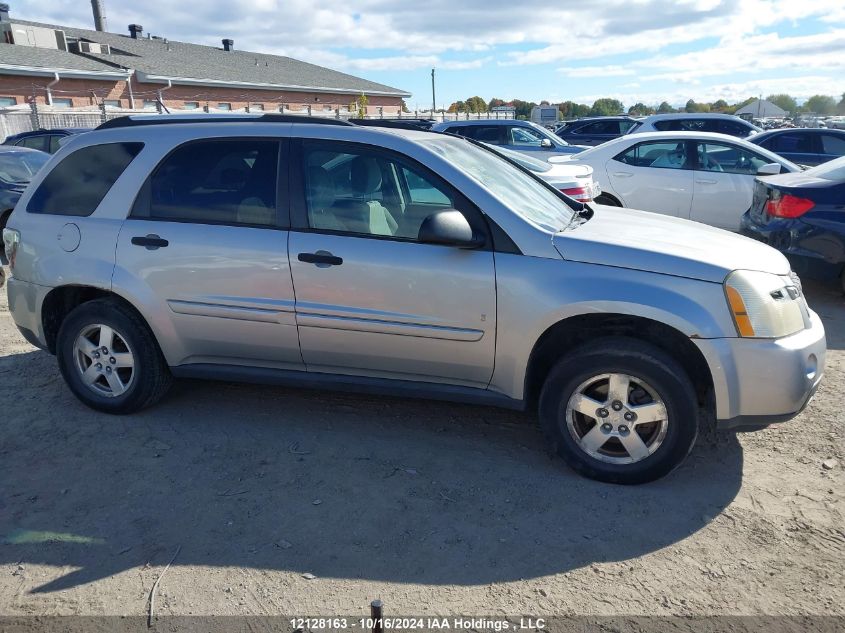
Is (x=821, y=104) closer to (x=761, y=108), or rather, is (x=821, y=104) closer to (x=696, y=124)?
(x=761, y=108)

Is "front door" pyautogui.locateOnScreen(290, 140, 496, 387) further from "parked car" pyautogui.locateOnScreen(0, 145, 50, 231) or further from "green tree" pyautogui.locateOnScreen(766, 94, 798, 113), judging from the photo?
"green tree" pyautogui.locateOnScreen(766, 94, 798, 113)

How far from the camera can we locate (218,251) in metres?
3.94

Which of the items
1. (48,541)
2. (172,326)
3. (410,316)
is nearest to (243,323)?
(172,326)

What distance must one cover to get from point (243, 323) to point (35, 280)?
5.00 ft

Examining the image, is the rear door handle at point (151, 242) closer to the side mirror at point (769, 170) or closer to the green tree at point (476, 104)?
the side mirror at point (769, 170)

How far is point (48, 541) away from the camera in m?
3.13

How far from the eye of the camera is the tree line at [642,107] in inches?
2328

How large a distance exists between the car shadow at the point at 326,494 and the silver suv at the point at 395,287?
0.29m

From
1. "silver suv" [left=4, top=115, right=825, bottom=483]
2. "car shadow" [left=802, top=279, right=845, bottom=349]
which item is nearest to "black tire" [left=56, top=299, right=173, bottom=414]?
"silver suv" [left=4, top=115, right=825, bottom=483]

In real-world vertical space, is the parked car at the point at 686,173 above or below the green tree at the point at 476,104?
below

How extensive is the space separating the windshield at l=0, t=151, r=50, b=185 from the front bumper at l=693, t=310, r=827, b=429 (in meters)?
9.83

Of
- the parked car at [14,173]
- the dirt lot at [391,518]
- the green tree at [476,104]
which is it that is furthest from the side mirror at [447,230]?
the green tree at [476,104]

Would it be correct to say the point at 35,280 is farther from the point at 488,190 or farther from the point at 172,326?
the point at 488,190

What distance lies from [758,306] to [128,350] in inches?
143
